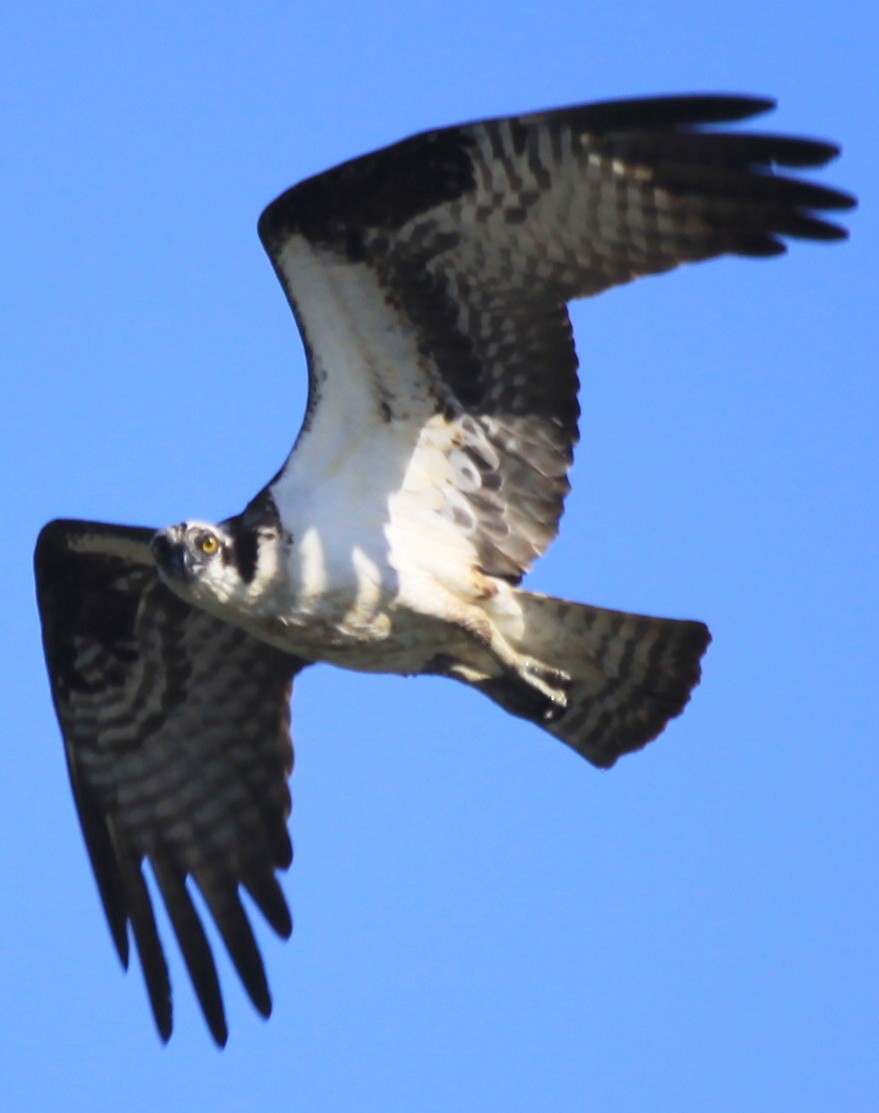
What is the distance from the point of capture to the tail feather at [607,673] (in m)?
8.88

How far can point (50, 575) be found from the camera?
9.30 m

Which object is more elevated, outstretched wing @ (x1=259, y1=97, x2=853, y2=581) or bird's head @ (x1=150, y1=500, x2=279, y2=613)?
outstretched wing @ (x1=259, y1=97, x2=853, y2=581)

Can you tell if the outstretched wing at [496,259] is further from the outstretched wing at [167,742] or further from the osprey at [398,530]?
the outstretched wing at [167,742]

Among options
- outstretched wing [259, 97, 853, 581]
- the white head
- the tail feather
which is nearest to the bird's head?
the white head

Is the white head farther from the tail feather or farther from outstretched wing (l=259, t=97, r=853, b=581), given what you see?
the tail feather

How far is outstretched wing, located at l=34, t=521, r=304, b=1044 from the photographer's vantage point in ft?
30.7

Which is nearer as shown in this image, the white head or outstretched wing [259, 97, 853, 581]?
outstretched wing [259, 97, 853, 581]

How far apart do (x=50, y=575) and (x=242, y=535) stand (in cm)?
145

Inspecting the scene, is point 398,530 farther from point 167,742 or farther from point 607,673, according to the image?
point 167,742

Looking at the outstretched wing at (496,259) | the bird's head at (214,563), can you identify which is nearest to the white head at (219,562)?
the bird's head at (214,563)

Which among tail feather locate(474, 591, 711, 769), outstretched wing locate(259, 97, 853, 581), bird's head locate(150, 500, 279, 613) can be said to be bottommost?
tail feather locate(474, 591, 711, 769)

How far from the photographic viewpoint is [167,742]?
959cm

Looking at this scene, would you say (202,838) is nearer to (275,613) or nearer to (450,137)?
(275,613)

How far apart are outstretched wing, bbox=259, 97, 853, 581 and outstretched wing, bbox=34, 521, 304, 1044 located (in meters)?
1.35
